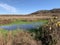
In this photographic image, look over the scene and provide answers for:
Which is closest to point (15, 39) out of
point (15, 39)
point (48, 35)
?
point (15, 39)

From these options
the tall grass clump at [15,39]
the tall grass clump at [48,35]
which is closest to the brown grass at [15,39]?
the tall grass clump at [15,39]

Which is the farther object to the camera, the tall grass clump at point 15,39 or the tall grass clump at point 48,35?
the tall grass clump at point 48,35

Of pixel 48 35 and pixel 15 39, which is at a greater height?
pixel 15 39

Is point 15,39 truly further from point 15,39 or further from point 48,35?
point 48,35

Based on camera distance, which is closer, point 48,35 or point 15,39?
point 15,39

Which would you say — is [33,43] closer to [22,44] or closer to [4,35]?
[22,44]

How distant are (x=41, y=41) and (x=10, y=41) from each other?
3.71 metres

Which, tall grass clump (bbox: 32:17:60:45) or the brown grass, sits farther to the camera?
tall grass clump (bbox: 32:17:60:45)

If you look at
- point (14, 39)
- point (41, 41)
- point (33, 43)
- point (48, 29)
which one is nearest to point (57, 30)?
point (48, 29)

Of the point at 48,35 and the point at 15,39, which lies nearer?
the point at 15,39

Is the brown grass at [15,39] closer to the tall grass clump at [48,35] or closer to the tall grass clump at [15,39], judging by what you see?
the tall grass clump at [15,39]

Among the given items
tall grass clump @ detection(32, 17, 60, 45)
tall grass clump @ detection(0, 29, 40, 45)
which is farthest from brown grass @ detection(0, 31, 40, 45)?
tall grass clump @ detection(32, 17, 60, 45)

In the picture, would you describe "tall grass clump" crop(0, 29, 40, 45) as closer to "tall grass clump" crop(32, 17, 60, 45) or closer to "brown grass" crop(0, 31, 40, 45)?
"brown grass" crop(0, 31, 40, 45)

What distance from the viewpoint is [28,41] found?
1409cm
